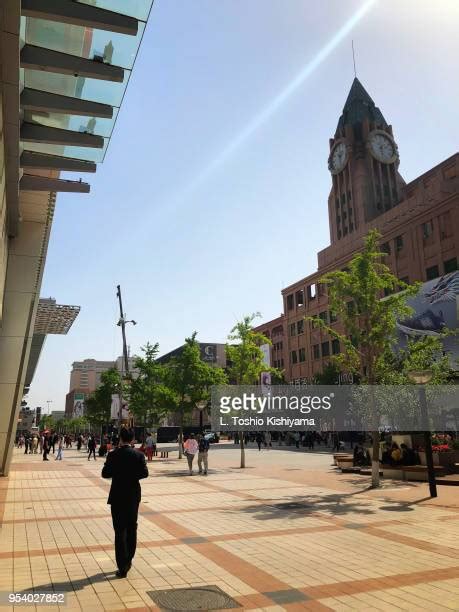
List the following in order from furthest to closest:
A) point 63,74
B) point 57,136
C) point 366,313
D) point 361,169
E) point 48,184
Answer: point 361,169, point 366,313, point 48,184, point 57,136, point 63,74

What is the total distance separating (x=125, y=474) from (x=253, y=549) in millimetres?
2697

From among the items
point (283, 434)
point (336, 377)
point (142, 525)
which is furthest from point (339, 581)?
point (283, 434)

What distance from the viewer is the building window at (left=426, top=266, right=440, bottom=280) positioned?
4995 centimetres

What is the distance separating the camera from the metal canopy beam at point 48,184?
1240 centimetres

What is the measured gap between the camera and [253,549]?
313 inches

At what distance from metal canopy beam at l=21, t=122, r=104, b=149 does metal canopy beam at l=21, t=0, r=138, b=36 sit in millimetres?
2782

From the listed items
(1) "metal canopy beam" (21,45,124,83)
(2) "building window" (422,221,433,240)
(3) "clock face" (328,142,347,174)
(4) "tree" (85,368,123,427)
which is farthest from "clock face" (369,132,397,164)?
(1) "metal canopy beam" (21,45,124,83)

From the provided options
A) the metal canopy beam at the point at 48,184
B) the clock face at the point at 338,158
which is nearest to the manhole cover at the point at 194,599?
the metal canopy beam at the point at 48,184

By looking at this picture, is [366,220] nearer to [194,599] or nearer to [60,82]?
[60,82]

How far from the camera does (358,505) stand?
12.4m

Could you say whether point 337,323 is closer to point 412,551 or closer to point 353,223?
point 353,223

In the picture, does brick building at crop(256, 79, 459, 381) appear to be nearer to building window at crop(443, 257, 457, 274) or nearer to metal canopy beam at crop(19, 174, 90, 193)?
building window at crop(443, 257, 457, 274)

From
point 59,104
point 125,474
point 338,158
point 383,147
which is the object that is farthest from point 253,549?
point 383,147

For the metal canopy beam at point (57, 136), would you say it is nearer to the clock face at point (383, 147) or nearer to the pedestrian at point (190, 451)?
the pedestrian at point (190, 451)
